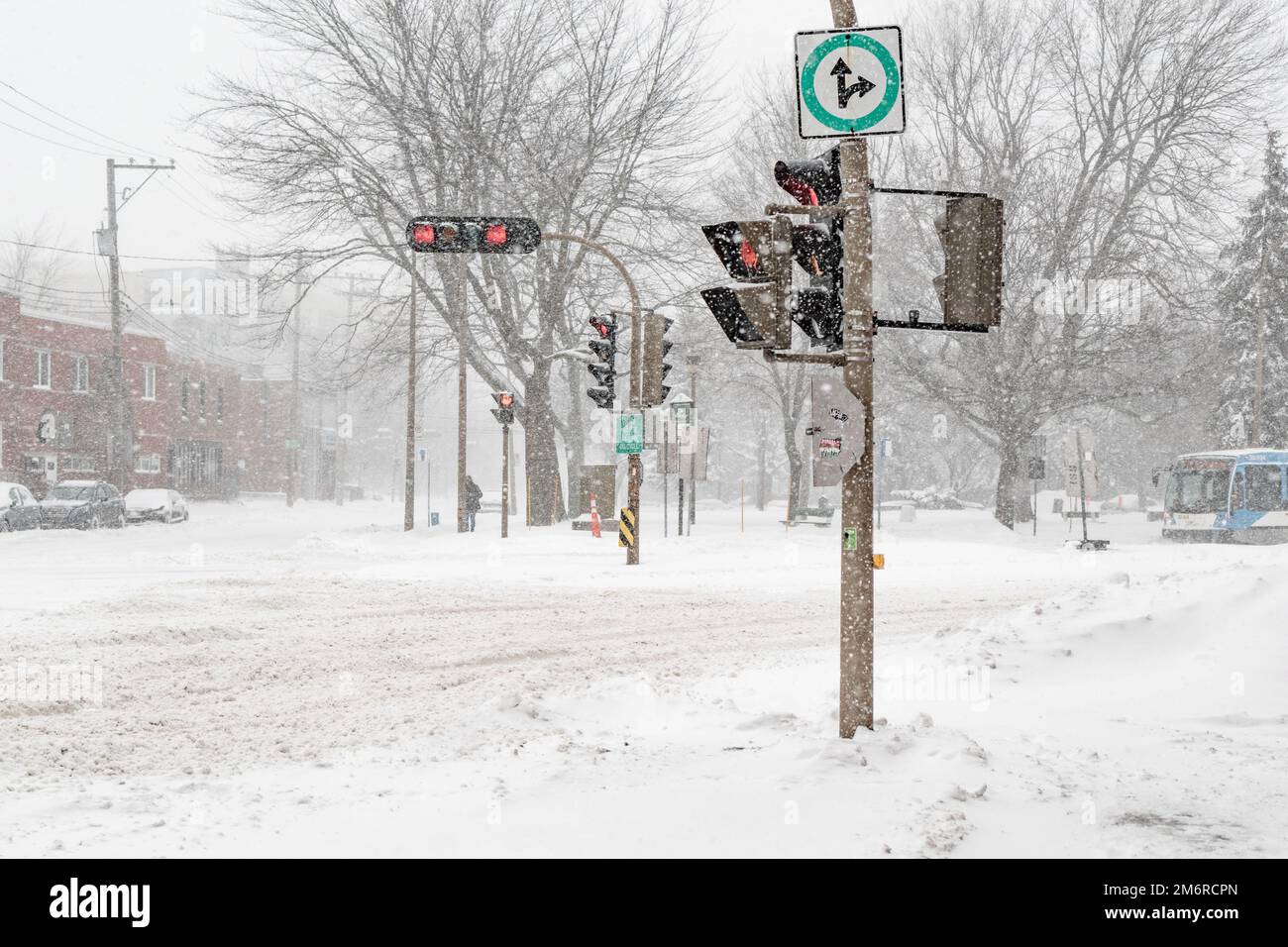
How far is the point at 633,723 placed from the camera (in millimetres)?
7430

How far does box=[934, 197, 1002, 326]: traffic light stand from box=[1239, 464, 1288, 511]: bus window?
29836 mm

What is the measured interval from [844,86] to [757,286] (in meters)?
1.20

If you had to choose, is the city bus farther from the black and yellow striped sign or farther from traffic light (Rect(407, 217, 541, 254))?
traffic light (Rect(407, 217, 541, 254))

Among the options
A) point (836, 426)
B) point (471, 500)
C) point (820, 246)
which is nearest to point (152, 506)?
point (471, 500)

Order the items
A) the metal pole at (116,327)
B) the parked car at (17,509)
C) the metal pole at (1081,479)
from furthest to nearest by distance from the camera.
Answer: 1. the metal pole at (116,327)
2. the parked car at (17,509)
3. the metal pole at (1081,479)

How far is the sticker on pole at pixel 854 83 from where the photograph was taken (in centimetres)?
614

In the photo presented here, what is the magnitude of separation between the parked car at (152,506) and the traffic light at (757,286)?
35515 millimetres

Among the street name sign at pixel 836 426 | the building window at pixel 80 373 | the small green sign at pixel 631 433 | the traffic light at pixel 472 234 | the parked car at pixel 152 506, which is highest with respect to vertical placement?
the building window at pixel 80 373

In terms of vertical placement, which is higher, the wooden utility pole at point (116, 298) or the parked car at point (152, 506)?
the wooden utility pole at point (116, 298)

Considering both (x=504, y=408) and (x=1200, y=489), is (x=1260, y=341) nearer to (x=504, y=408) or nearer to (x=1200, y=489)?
(x=1200, y=489)

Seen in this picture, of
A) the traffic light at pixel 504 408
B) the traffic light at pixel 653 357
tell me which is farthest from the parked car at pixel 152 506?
the traffic light at pixel 653 357

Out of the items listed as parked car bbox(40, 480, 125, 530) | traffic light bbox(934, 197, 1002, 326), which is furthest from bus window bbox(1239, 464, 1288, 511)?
parked car bbox(40, 480, 125, 530)

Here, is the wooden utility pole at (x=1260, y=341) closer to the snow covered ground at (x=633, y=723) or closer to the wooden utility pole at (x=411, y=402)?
the wooden utility pole at (x=411, y=402)
